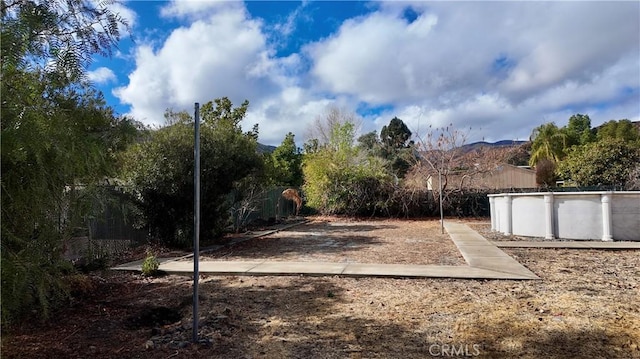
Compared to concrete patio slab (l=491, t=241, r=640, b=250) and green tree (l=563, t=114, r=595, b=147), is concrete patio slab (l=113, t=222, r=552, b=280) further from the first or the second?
green tree (l=563, t=114, r=595, b=147)

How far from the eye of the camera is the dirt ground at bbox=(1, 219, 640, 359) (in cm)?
357

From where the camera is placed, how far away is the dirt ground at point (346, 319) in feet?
11.7

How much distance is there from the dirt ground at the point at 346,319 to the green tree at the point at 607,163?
16.1 metres

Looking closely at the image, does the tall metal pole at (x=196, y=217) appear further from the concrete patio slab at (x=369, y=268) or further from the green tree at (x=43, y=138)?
the concrete patio slab at (x=369, y=268)

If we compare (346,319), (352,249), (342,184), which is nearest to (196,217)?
(346,319)

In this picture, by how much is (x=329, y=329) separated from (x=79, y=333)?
255cm

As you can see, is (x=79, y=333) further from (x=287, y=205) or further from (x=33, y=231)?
(x=287, y=205)

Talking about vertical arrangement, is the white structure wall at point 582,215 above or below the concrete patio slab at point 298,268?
above

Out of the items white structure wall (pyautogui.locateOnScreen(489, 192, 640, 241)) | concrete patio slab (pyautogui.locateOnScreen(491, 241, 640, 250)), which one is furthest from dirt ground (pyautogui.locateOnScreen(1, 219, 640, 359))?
white structure wall (pyautogui.locateOnScreen(489, 192, 640, 241))

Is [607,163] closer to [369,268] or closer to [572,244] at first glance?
[572,244]

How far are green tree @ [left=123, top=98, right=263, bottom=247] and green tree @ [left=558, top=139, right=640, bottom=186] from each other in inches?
724

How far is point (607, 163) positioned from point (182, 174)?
67.7ft

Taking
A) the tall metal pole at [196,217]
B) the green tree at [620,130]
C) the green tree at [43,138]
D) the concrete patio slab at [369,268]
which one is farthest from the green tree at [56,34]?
the green tree at [620,130]

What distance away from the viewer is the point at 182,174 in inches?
384
